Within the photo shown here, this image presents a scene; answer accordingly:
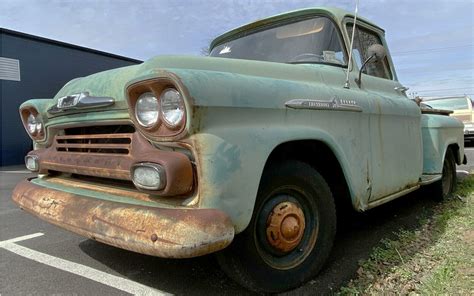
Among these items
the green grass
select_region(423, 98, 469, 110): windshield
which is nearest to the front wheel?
the green grass

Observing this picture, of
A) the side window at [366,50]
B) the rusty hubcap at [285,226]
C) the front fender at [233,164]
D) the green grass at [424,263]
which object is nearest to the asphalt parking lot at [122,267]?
the green grass at [424,263]

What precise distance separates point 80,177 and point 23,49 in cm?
1265

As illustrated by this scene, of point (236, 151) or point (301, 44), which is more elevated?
point (301, 44)

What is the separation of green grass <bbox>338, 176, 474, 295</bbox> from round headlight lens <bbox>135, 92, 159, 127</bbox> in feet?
4.82

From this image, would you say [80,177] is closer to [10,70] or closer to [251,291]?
[251,291]

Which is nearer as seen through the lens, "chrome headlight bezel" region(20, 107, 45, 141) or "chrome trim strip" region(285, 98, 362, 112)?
"chrome trim strip" region(285, 98, 362, 112)

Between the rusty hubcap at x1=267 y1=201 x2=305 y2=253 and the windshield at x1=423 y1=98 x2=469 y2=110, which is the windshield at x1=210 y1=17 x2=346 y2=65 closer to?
the rusty hubcap at x1=267 y1=201 x2=305 y2=253

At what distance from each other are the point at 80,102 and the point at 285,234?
1.45 m

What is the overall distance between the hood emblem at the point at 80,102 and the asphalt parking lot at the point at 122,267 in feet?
3.72

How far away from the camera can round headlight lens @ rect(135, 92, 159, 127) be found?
1.96 m

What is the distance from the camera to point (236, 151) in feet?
6.15

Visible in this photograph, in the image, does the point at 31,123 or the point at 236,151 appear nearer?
the point at 236,151

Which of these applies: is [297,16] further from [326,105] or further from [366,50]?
[326,105]

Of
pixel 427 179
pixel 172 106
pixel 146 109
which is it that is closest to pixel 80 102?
pixel 146 109
